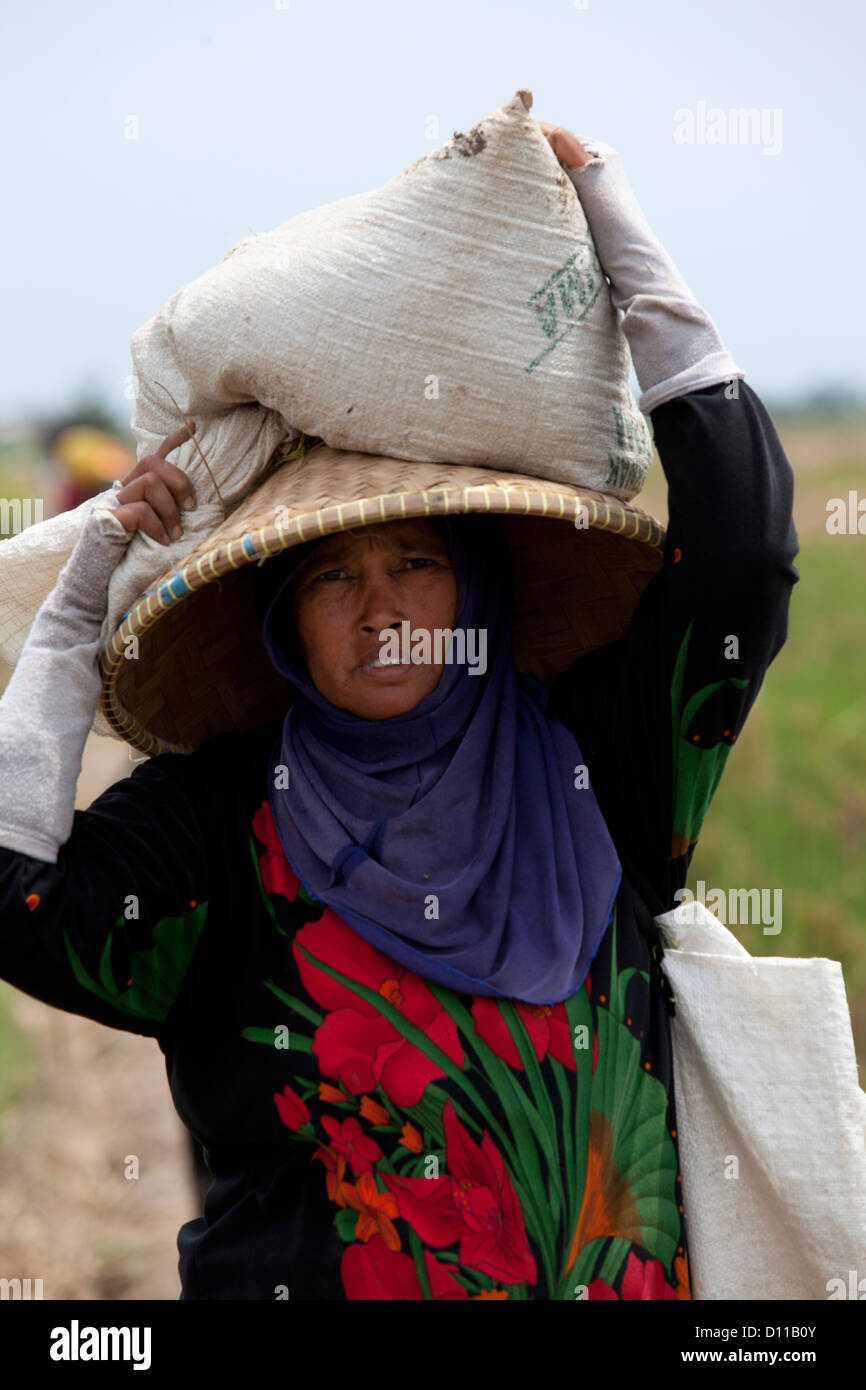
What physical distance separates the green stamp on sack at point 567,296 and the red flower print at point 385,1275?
1076 mm

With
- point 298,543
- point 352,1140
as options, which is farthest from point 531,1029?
point 298,543

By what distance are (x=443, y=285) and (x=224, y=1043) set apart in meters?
0.96

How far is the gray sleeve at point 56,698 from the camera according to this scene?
6.11ft

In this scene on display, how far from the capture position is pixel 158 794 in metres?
1.97

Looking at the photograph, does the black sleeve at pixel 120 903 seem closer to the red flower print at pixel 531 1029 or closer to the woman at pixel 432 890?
the woman at pixel 432 890

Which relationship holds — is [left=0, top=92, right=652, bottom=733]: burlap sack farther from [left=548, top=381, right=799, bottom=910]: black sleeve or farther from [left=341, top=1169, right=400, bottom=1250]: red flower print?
[left=341, top=1169, right=400, bottom=1250]: red flower print

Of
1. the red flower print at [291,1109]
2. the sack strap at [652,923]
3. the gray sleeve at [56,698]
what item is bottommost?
the red flower print at [291,1109]

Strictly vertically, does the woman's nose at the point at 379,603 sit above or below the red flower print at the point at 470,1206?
above

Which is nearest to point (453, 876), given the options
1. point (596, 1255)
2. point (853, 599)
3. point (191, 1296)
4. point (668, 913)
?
point (668, 913)

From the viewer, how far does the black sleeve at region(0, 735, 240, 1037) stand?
5.98ft

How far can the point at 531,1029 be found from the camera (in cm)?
185

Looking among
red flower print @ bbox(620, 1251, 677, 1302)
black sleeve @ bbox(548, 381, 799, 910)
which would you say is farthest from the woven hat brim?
red flower print @ bbox(620, 1251, 677, 1302)

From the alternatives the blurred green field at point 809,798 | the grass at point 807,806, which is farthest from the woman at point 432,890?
the grass at point 807,806
